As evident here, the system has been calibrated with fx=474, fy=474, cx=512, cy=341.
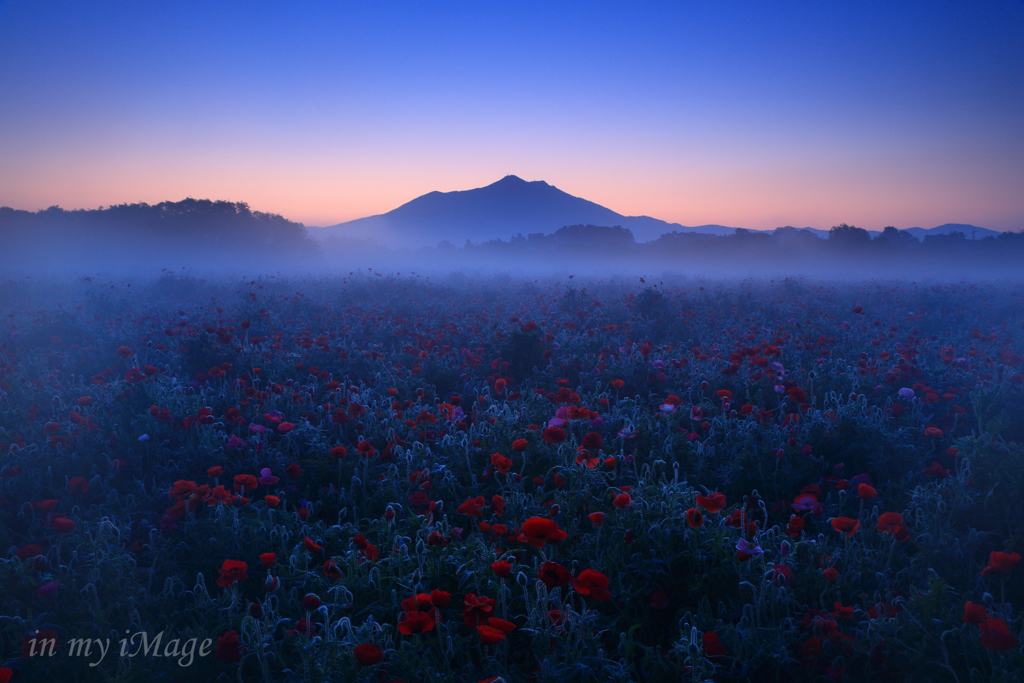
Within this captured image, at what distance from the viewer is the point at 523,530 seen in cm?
171

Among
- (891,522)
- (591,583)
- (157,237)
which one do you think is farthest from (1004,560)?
(157,237)

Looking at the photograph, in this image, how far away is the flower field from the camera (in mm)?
1843

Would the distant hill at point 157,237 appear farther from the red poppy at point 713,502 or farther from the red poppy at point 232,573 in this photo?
the red poppy at point 713,502

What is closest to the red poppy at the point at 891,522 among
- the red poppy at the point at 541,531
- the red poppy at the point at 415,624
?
the red poppy at the point at 541,531

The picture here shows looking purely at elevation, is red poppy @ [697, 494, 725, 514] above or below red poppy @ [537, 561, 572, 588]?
below

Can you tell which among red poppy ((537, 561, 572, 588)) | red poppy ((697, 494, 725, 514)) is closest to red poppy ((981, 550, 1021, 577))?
red poppy ((697, 494, 725, 514))

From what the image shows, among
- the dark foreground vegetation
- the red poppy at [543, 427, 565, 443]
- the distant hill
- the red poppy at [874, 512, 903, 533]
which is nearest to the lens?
the red poppy at [874, 512, 903, 533]

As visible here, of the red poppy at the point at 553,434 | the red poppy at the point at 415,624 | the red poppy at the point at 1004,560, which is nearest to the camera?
the red poppy at the point at 415,624

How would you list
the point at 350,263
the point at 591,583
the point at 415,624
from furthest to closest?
the point at 350,263, the point at 591,583, the point at 415,624

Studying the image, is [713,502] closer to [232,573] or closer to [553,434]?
[553,434]

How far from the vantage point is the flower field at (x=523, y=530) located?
1.84 meters

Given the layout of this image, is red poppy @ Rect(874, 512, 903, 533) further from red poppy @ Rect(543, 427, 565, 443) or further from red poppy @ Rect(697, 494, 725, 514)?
red poppy @ Rect(543, 427, 565, 443)

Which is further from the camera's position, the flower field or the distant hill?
the distant hill

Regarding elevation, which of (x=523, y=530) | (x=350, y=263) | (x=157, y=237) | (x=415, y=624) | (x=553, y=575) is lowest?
(x=415, y=624)
